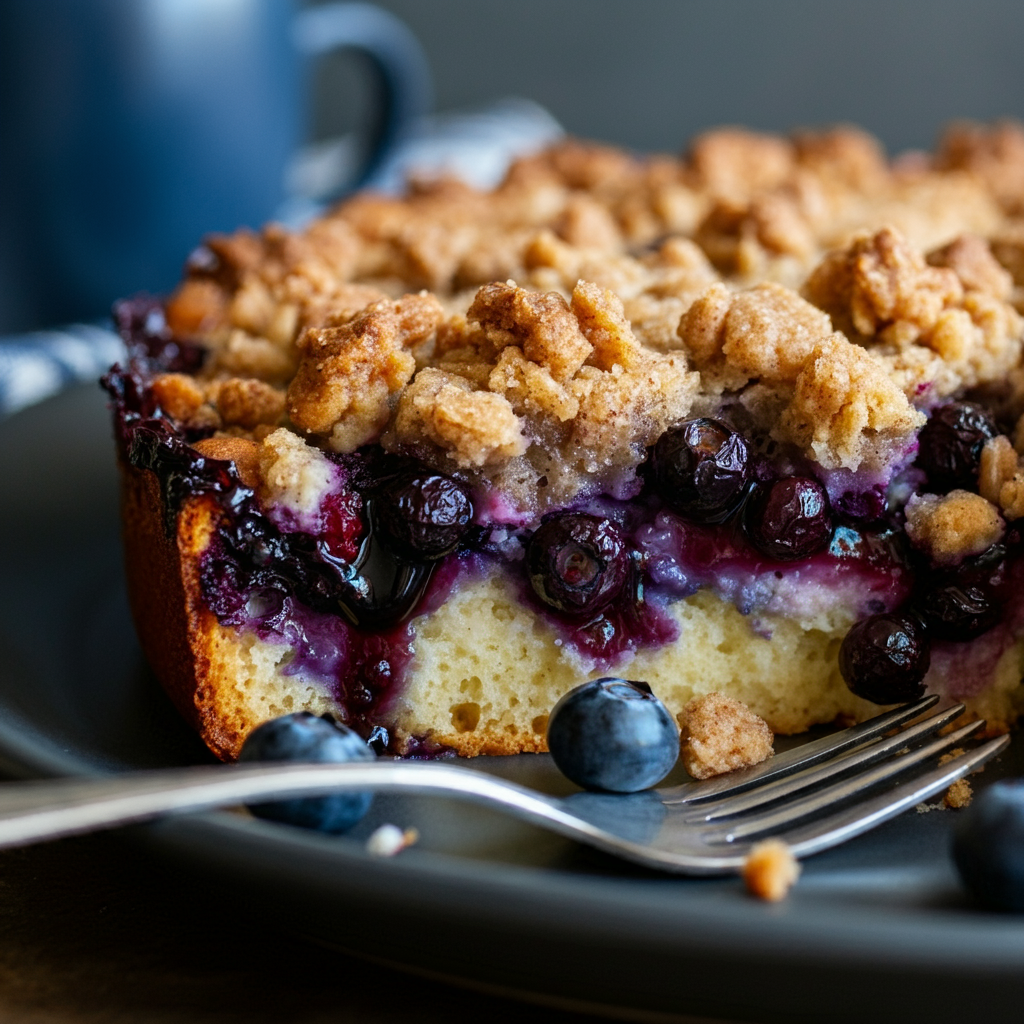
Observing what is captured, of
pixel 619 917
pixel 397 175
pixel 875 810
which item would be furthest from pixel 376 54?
pixel 619 917

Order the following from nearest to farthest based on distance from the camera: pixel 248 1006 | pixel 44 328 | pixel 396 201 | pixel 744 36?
pixel 248 1006, pixel 396 201, pixel 44 328, pixel 744 36

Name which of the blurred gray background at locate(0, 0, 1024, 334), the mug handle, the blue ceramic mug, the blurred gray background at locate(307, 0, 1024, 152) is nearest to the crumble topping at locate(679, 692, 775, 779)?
the blue ceramic mug

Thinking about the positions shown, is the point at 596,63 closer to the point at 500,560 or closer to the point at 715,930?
the point at 500,560

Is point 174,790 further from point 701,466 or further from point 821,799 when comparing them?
point 701,466

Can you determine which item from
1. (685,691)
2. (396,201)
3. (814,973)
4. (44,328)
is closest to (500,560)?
(685,691)

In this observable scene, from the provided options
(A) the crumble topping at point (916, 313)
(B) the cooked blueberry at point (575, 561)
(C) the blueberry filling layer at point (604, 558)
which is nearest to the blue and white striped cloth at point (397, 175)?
(C) the blueberry filling layer at point (604, 558)

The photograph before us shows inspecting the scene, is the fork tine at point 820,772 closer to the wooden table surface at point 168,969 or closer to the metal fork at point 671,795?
the metal fork at point 671,795
